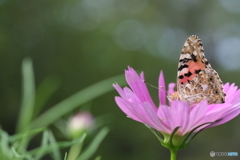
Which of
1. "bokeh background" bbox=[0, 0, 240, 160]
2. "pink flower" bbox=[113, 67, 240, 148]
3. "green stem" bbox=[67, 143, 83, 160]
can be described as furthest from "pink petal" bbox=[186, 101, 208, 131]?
"bokeh background" bbox=[0, 0, 240, 160]

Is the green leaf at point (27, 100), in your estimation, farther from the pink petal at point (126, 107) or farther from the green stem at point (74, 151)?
the pink petal at point (126, 107)

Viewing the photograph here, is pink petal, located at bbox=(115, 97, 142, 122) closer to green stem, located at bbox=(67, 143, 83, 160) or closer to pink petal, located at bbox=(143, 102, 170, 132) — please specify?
pink petal, located at bbox=(143, 102, 170, 132)

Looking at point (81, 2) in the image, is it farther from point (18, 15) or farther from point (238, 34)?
point (238, 34)

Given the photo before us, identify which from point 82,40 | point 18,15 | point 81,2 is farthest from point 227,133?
point 18,15

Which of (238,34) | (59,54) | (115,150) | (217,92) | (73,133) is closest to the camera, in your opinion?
(217,92)

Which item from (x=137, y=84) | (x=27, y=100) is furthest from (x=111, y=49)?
(x=137, y=84)

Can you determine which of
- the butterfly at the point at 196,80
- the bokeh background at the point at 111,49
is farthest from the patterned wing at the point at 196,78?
the bokeh background at the point at 111,49

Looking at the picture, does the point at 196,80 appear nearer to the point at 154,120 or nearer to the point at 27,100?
the point at 154,120

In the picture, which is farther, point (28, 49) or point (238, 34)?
point (238, 34)
